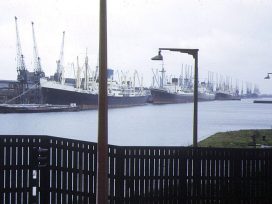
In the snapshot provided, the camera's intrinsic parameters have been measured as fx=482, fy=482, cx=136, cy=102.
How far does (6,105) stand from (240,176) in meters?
116

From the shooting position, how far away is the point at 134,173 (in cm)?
758

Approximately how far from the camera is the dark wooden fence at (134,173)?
757cm

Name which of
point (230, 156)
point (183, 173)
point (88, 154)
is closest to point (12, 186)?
point (88, 154)

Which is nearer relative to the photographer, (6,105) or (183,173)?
(183,173)

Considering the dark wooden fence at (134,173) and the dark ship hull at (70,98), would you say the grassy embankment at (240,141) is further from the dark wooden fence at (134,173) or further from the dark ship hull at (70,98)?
the dark ship hull at (70,98)

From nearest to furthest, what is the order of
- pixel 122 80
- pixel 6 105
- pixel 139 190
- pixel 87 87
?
pixel 139 190, pixel 6 105, pixel 87 87, pixel 122 80

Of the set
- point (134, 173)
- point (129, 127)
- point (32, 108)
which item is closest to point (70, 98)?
point (32, 108)

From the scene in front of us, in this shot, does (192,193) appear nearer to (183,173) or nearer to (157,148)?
(183,173)

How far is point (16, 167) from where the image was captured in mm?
7797

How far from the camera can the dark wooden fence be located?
757cm

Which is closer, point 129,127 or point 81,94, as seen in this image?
point 129,127

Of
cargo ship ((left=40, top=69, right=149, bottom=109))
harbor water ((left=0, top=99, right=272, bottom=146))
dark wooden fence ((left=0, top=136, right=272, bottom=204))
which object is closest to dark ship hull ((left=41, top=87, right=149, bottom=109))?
cargo ship ((left=40, top=69, right=149, bottom=109))

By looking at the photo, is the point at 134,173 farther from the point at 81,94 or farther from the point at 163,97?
the point at 163,97

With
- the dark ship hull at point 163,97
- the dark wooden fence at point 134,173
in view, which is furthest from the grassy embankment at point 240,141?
the dark ship hull at point 163,97
